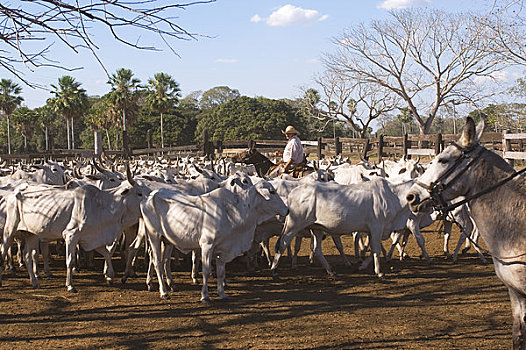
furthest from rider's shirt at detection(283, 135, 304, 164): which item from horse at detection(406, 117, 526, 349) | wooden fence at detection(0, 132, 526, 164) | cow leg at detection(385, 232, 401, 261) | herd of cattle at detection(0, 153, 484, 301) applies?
horse at detection(406, 117, 526, 349)

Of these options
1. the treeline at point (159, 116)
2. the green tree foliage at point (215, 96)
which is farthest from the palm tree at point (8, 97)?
the green tree foliage at point (215, 96)

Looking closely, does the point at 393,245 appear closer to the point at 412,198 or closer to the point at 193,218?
the point at 193,218

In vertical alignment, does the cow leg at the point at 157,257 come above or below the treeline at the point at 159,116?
below

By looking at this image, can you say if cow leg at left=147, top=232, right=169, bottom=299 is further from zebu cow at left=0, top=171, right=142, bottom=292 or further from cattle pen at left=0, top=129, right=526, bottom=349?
zebu cow at left=0, top=171, right=142, bottom=292

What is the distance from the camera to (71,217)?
911 cm

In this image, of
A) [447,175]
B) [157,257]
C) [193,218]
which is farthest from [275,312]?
[447,175]

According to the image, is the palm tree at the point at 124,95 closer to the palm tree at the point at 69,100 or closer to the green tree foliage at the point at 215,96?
the palm tree at the point at 69,100

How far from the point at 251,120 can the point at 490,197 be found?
164 feet

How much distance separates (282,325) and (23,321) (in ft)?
11.4

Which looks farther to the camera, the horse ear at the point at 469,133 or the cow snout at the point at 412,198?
the cow snout at the point at 412,198

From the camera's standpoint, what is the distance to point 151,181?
36.5 feet

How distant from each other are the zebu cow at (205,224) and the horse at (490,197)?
3914mm

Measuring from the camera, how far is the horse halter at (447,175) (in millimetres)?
4902

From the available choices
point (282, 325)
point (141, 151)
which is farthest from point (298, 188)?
point (141, 151)
